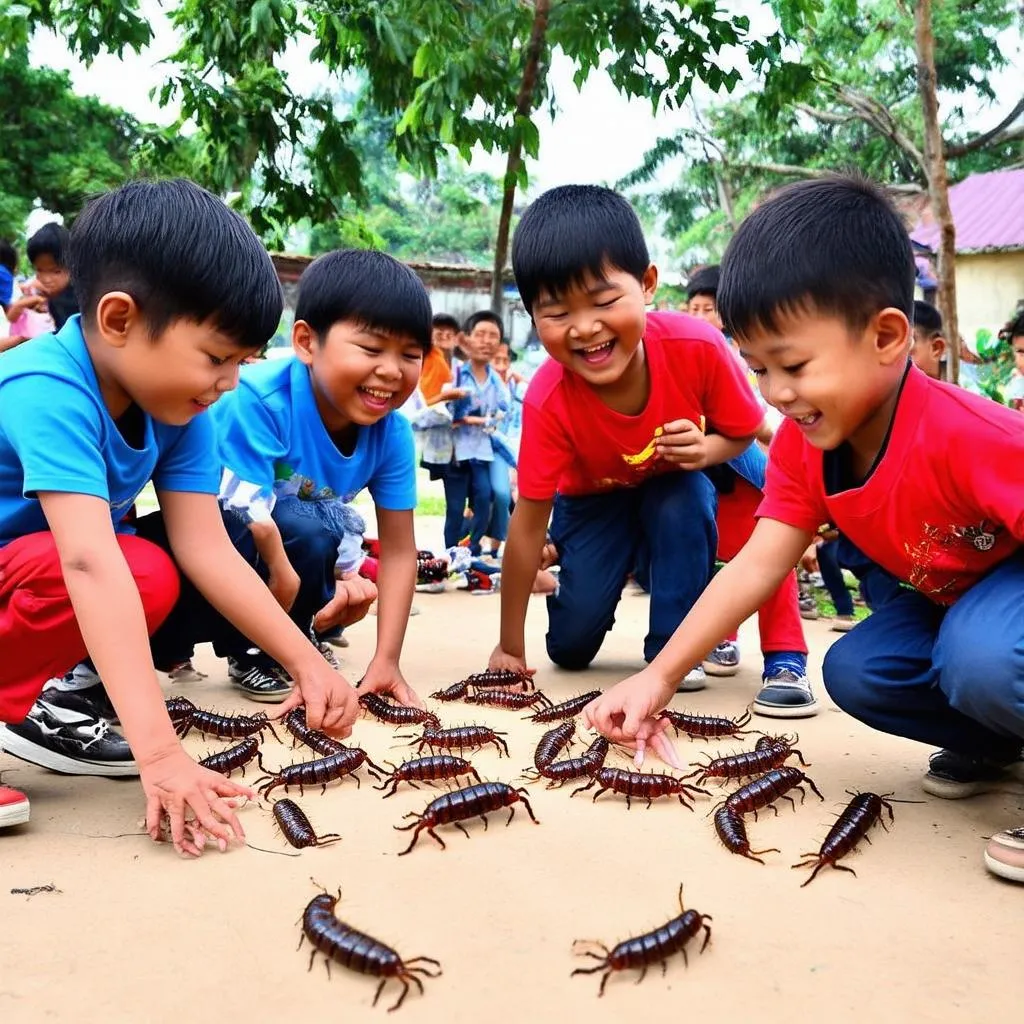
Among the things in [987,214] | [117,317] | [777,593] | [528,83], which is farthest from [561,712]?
[987,214]

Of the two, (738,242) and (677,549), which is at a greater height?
(738,242)

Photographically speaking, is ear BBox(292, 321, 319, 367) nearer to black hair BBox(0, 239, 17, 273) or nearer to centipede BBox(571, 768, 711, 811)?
centipede BBox(571, 768, 711, 811)

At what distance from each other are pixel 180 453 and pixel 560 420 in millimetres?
1712

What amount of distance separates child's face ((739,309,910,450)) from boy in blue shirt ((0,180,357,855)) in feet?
4.50

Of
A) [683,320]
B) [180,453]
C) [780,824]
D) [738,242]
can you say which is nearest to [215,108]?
[683,320]

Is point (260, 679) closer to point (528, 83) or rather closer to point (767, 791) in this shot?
point (767, 791)

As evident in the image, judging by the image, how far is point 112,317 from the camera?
109 inches

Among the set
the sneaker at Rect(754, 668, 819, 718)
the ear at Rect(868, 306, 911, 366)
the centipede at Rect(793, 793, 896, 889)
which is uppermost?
the ear at Rect(868, 306, 911, 366)

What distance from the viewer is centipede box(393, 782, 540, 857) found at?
2.78 meters

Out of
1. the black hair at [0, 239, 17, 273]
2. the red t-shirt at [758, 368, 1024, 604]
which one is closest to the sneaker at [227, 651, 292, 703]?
the red t-shirt at [758, 368, 1024, 604]

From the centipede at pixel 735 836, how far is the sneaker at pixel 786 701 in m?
1.32

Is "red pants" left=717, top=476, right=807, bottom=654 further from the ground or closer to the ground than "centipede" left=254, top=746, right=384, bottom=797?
further from the ground

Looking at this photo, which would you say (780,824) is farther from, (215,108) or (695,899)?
(215,108)

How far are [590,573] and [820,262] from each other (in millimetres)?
2335
